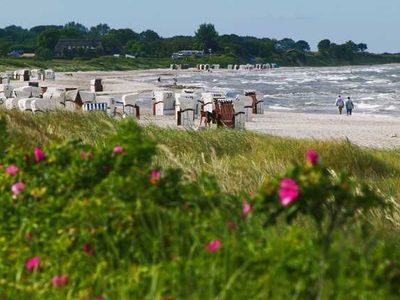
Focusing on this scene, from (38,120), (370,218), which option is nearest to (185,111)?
(38,120)

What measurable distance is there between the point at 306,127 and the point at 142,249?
2394cm

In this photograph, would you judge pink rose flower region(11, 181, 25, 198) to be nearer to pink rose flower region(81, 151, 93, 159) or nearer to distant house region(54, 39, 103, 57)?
pink rose flower region(81, 151, 93, 159)

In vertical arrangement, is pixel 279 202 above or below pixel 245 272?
above

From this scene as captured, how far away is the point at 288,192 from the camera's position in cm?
296

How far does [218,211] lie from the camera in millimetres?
3596

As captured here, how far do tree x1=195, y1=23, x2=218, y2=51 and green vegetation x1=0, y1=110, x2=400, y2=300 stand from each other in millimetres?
179733

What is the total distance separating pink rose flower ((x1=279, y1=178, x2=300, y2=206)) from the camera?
2.95 meters

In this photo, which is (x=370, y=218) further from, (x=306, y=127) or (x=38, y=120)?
(x=306, y=127)

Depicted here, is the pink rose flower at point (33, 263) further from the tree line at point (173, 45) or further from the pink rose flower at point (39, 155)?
the tree line at point (173, 45)

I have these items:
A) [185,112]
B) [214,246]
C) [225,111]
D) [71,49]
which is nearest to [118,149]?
[214,246]

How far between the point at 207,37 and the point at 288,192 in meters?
184

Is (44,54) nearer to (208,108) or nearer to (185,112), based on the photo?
(208,108)

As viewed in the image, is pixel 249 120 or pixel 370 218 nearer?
pixel 370 218

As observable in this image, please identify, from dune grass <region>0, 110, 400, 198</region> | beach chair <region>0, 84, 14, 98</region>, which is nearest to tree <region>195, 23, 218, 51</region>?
beach chair <region>0, 84, 14, 98</region>
